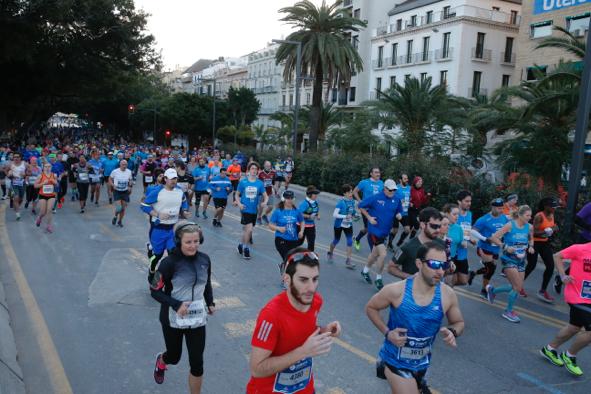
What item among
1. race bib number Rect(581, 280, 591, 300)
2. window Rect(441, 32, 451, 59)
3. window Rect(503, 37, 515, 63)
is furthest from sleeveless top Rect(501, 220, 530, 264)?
window Rect(503, 37, 515, 63)

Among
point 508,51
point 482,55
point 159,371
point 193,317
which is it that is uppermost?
point 508,51

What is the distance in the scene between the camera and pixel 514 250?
23.6ft

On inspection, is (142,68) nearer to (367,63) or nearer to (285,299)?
(367,63)

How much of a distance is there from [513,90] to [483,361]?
602 inches

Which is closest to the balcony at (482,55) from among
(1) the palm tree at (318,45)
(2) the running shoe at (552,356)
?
(1) the palm tree at (318,45)

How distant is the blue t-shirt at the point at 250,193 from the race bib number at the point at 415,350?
716cm

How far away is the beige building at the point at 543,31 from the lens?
102 ft

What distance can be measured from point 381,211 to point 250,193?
9.96 ft

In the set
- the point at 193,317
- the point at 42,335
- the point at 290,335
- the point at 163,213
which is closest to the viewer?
the point at 290,335

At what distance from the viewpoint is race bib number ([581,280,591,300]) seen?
548cm

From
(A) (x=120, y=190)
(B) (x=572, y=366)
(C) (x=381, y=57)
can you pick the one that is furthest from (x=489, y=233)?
(C) (x=381, y=57)

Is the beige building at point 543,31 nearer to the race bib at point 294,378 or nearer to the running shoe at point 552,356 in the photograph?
the running shoe at point 552,356

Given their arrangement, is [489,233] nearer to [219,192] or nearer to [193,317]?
[193,317]

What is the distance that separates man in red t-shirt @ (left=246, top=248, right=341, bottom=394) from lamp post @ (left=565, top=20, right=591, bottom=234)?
32.9 feet
